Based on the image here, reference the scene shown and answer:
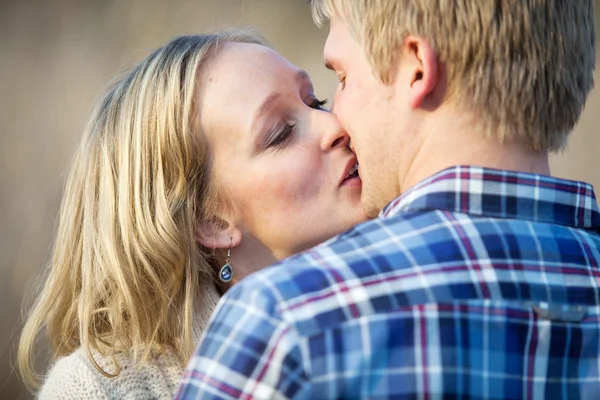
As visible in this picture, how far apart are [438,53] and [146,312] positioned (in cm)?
117

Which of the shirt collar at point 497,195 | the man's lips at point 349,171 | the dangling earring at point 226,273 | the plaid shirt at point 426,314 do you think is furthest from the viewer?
the dangling earring at point 226,273

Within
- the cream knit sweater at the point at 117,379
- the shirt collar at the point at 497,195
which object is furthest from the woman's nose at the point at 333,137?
the shirt collar at the point at 497,195

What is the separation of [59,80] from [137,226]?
3732 millimetres

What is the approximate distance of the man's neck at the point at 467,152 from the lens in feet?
4.52

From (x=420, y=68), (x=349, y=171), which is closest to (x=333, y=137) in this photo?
(x=349, y=171)

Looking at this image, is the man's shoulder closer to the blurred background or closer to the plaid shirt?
the plaid shirt

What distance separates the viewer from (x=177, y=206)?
2.30 metres

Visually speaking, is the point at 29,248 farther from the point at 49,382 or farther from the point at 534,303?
the point at 534,303

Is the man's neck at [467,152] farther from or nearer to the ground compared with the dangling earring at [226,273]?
farther from the ground

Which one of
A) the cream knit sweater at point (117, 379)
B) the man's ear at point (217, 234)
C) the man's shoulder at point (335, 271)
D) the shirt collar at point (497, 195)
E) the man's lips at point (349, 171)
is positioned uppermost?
the shirt collar at point (497, 195)

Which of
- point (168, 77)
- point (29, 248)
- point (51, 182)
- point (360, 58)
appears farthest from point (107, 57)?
point (360, 58)

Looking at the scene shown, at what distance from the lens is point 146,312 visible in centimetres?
221

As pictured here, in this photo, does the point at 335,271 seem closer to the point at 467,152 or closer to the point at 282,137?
the point at 467,152

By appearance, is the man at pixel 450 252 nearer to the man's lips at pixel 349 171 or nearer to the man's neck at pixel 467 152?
the man's neck at pixel 467 152
